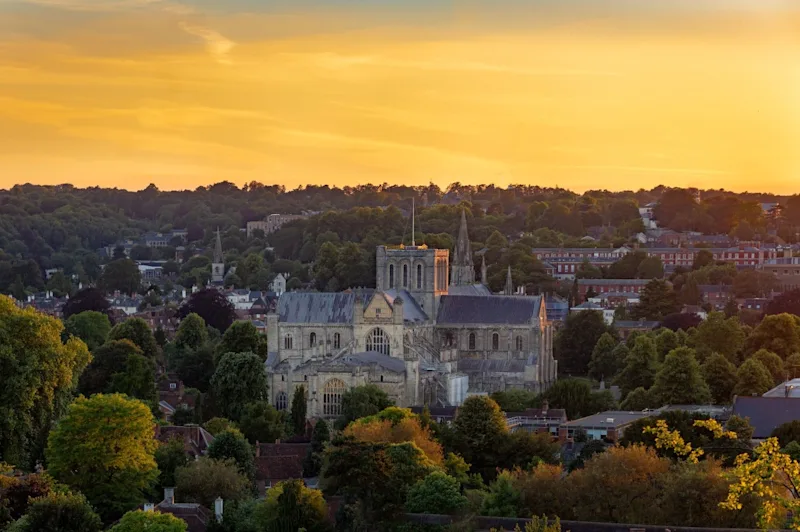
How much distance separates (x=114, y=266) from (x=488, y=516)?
114031mm

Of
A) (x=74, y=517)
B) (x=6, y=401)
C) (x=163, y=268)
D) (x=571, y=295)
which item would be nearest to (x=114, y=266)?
(x=163, y=268)

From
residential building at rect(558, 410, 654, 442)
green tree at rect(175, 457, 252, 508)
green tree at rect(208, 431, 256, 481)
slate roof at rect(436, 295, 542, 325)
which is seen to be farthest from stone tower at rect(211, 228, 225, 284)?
green tree at rect(175, 457, 252, 508)

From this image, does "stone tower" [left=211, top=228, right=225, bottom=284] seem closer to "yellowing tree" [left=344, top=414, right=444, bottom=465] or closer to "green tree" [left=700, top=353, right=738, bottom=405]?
"green tree" [left=700, top=353, right=738, bottom=405]

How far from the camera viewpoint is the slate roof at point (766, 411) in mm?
62594

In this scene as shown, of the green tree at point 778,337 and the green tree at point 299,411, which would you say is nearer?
the green tree at point 299,411

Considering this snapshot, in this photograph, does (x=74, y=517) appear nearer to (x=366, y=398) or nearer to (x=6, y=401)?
(x=6, y=401)

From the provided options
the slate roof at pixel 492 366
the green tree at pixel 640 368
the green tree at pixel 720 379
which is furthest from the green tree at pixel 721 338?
the slate roof at pixel 492 366

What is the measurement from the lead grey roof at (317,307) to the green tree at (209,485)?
26387 mm

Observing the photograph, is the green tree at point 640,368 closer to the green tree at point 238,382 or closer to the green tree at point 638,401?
the green tree at point 638,401

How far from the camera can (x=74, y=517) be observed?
4534 cm

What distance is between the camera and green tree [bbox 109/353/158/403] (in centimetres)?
7362

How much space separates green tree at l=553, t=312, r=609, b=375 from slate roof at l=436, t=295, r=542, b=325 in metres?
14.1

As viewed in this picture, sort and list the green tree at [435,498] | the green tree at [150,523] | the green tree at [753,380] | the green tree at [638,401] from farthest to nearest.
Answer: the green tree at [753,380] → the green tree at [638,401] → the green tree at [435,498] → the green tree at [150,523]

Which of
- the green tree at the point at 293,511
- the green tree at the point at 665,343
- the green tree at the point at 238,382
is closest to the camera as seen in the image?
the green tree at the point at 293,511
